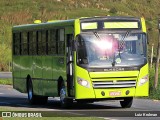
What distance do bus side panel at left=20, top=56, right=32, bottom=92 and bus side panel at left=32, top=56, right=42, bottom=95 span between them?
0.52m

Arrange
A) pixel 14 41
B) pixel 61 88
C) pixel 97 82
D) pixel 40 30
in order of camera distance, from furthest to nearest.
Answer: pixel 14 41 → pixel 40 30 → pixel 61 88 → pixel 97 82

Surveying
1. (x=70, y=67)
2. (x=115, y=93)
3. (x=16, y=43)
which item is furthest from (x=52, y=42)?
(x=16, y=43)

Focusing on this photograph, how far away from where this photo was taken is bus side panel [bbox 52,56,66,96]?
86.2ft

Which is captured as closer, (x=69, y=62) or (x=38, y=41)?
(x=69, y=62)

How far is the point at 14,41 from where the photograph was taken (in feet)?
107

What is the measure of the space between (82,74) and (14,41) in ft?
26.5

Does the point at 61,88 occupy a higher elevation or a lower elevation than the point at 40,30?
lower

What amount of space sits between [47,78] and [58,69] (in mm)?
1555

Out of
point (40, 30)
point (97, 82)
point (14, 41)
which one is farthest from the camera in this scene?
point (14, 41)

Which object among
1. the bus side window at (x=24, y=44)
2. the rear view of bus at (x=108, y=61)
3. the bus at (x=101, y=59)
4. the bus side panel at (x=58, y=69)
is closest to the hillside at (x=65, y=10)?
the bus side window at (x=24, y=44)

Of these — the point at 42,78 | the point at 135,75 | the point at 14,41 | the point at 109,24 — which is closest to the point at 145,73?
the point at 135,75

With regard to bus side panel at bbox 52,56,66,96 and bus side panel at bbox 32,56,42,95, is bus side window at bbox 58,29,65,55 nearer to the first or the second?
bus side panel at bbox 52,56,66,96

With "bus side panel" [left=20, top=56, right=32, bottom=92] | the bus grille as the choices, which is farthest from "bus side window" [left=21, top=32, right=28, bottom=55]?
the bus grille

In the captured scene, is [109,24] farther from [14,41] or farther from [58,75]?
[14,41]
